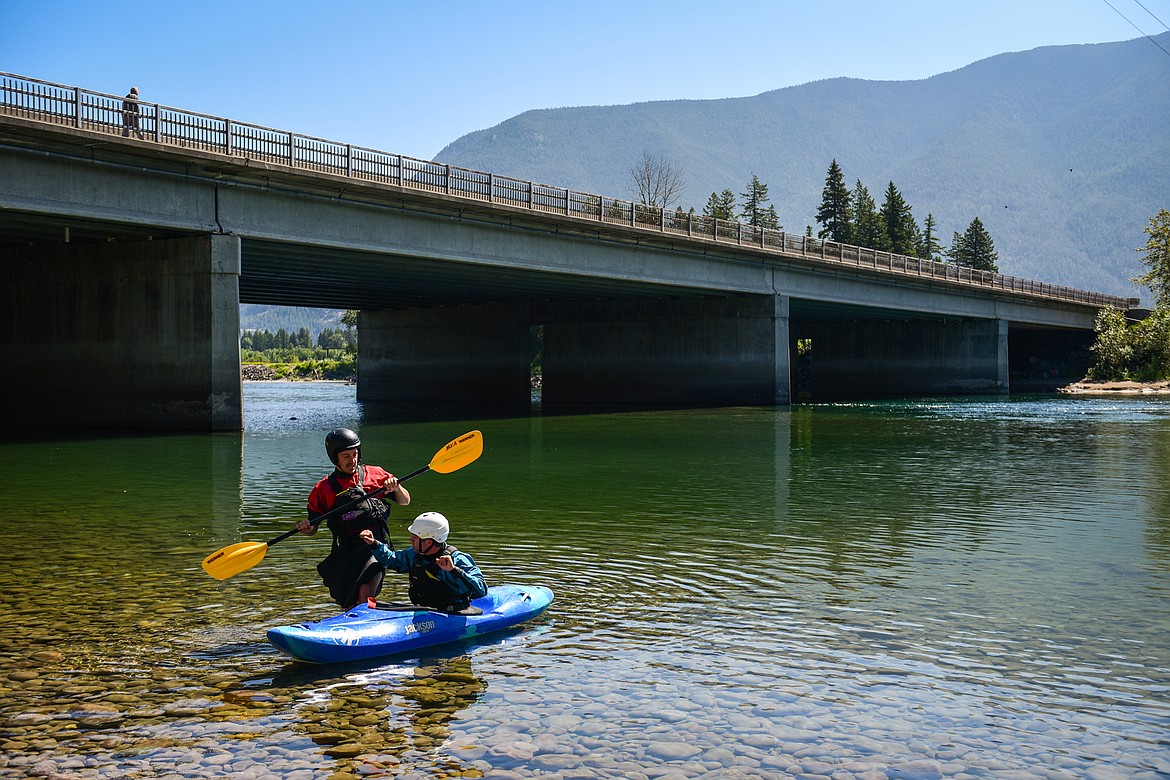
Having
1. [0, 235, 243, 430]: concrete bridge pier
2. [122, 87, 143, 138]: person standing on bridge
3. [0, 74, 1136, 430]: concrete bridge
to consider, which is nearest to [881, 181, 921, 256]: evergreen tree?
[0, 74, 1136, 430]: concrete bridge

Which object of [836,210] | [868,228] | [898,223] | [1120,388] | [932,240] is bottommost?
[1120,388]

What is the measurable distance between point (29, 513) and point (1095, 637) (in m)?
13.6

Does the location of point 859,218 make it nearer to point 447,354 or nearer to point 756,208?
point 756,208

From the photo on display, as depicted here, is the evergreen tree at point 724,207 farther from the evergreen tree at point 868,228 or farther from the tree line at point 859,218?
the evergreen tree at point 868,228

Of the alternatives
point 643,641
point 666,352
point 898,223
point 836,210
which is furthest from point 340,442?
point 898,223

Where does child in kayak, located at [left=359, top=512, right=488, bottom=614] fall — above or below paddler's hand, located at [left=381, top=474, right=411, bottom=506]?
below

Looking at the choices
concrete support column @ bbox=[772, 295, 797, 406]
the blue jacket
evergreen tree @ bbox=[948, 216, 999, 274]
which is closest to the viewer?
the blue jacket

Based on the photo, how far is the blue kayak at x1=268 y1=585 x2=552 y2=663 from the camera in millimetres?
7426

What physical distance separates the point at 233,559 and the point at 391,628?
61.6 inches

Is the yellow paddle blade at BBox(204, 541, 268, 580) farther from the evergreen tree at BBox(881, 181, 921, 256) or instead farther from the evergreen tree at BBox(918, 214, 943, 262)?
the evergreen tree at BBox(918, 214, 943, 262)

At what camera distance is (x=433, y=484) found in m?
18.7

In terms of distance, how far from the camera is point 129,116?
87.0ft

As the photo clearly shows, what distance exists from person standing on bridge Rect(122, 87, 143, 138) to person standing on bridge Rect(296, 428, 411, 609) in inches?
842

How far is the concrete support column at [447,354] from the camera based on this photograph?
57.7 metres
